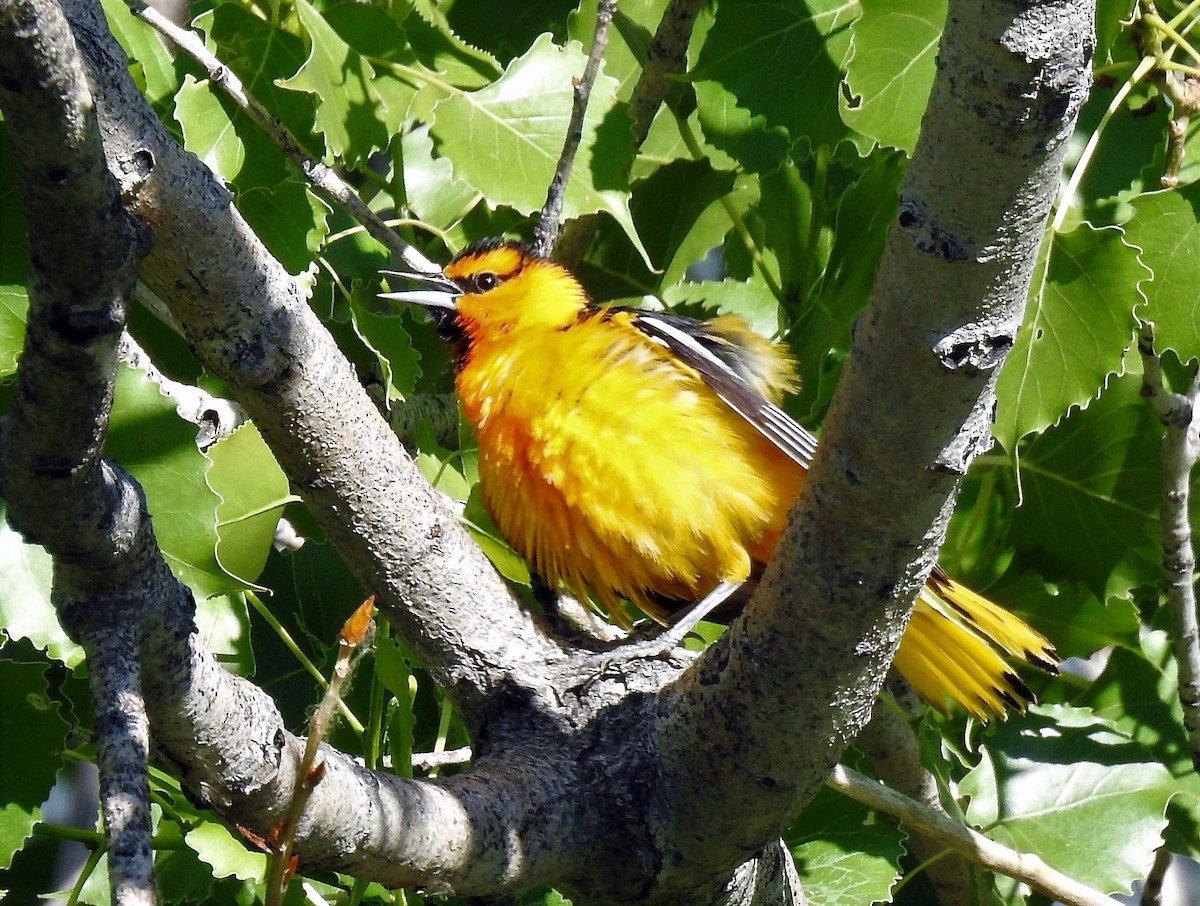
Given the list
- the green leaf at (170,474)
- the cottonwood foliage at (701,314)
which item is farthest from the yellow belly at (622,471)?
the green leaf at (170,474)

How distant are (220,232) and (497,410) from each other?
1.04 m

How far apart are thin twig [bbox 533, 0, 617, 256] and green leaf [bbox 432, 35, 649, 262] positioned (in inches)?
5.8

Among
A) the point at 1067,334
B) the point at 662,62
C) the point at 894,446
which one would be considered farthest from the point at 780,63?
the point at 894,446

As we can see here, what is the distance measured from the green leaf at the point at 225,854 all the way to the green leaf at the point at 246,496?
0.39 m

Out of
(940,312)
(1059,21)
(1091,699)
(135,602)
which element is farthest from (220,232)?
(1091,699)

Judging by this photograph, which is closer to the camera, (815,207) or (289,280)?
(289,280)

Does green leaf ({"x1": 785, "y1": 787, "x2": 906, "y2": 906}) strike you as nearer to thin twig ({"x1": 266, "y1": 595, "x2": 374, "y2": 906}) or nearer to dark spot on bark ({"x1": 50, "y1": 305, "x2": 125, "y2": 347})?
thin twig ({"x1": 266, "y1": 595, "x2": 374, "y2": 906})

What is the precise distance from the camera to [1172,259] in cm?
221

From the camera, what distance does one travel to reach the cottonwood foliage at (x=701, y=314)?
2.05 meters

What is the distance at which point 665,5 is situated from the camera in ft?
9.59

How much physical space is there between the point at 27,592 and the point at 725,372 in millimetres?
1195

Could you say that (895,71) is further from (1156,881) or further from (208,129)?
(1156,881)

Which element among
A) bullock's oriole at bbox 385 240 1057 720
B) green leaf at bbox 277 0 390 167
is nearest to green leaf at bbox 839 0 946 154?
bullock's oriole at bbox 385 240 1057 720

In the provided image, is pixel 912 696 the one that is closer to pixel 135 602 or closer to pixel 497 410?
pixel 497 410
